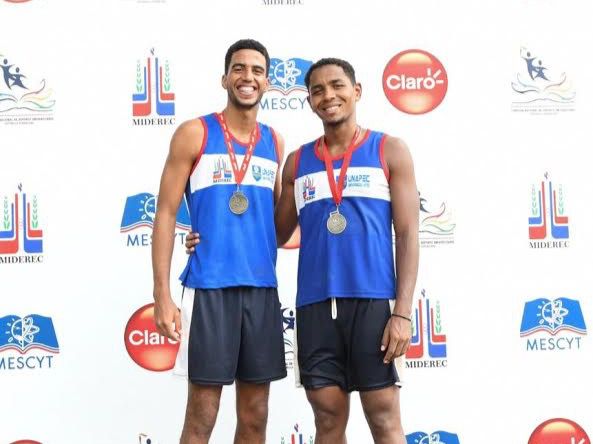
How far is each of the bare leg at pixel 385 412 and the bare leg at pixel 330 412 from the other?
9 centimetres

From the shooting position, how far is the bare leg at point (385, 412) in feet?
8.43

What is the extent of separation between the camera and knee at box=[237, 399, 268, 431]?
8.71 ft

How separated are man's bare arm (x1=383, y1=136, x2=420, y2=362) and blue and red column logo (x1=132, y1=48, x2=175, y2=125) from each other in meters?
1.42

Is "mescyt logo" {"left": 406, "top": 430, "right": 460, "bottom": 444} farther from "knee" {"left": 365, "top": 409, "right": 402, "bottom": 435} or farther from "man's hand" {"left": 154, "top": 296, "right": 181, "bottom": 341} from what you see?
"man's hand" {"left": 154, "top": 296, "right": 181, "bottom": 341}

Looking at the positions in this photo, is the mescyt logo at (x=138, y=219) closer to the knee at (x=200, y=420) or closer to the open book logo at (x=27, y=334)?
the open book logo at (x=27, y=334)

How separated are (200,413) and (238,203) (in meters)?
0.78

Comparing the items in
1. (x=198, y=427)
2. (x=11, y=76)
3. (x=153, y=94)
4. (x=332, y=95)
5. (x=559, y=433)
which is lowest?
(x=559, y=433)

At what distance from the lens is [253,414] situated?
2.66 metres

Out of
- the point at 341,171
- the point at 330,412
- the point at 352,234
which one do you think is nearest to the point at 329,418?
the point at 330,412

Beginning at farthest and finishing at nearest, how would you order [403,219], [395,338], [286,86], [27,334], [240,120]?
[286,86] < [27,334] < [240,120] < [403,219] < [395,338]

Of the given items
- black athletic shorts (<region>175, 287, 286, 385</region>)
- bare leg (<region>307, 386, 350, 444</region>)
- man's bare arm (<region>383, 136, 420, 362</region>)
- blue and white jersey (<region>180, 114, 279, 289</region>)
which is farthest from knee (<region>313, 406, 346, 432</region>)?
blue and white jersey (<region>180, 114, 279, 289</region>)

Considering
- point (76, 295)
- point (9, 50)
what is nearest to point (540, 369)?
point (76, 295)

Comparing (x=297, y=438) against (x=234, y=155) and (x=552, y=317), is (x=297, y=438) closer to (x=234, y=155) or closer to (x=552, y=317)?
(x=552, y=317)

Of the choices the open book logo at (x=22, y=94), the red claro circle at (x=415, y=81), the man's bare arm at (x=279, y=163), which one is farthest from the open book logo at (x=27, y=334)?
the red claro circle at (x=415, y=81)
